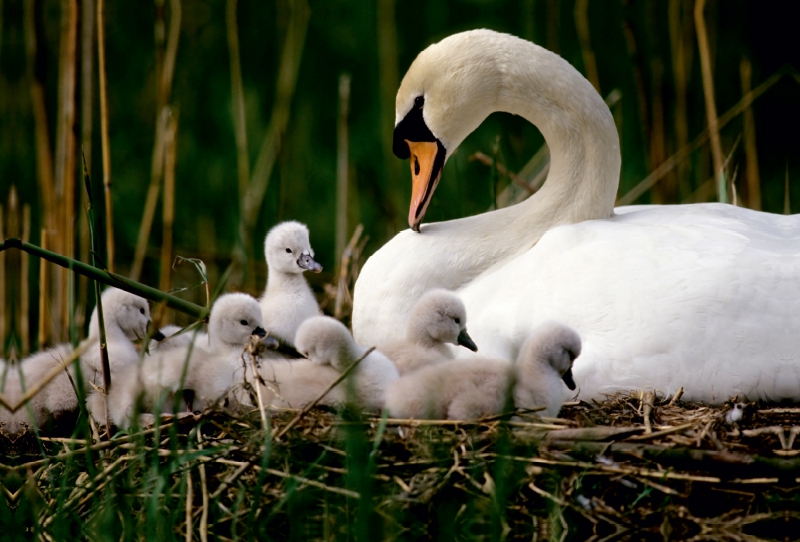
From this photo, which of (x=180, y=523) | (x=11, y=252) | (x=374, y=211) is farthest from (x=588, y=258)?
(x=374, y=211)

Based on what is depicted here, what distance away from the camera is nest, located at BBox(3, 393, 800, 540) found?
285cm

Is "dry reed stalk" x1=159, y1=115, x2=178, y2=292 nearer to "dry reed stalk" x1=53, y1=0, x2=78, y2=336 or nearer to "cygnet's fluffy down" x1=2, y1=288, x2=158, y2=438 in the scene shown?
"dry reed stalk" x1=53, y1=0, x2=78, y2=336

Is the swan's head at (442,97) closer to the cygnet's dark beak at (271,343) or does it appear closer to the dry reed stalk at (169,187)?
the cygnet's dark beak at (271,343)

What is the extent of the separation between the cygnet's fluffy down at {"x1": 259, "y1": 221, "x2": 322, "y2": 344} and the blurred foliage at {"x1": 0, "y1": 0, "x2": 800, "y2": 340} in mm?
2218

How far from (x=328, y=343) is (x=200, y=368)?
1.56 feet

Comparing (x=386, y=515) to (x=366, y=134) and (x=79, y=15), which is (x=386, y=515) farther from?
(x=366, y=134)

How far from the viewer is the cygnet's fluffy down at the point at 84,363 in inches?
146

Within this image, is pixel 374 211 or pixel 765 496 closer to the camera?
pixel 765 496

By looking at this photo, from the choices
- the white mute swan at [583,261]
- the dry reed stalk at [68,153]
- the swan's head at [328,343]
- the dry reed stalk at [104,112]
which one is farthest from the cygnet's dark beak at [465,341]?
the dry reed stalk at [68,153]

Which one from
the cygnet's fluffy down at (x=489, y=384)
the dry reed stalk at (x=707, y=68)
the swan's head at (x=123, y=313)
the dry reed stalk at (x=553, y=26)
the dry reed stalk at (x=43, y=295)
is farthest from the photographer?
the dry reed stalk at (x=553, y=26)

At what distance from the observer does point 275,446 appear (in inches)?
120

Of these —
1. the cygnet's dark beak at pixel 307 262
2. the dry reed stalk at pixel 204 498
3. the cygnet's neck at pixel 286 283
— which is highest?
the cygnet's dark beak at pixel 307 262

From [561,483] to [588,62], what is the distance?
3.40 metres

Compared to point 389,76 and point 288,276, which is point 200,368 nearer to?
point 288,276
